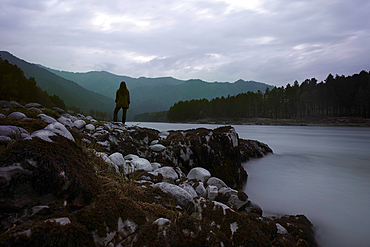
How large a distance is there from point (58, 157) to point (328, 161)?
38.8ft

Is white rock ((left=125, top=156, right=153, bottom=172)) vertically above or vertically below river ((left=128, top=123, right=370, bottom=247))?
above

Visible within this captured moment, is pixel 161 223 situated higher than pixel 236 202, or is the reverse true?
pixel 161 223

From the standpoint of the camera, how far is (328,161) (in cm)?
941

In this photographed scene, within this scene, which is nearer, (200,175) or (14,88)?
(200,175)

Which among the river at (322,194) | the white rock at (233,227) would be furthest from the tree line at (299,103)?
the white rock at (233,227)

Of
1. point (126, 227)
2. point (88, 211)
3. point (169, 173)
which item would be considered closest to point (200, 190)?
point (169, 173)

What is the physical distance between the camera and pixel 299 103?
67500 mm

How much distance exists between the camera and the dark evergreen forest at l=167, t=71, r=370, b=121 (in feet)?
184

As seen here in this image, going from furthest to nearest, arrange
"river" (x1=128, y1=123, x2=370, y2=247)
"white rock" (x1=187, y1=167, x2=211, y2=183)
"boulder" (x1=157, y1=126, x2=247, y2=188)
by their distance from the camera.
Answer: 1. "boulder" (x1=157, y1=126, x2=247, y2=188)
2. "white rock" (x1=187, y1=167, x2=211, y2=183)
3. "river" (x1=128, y1=123, x2=370, y2=247)

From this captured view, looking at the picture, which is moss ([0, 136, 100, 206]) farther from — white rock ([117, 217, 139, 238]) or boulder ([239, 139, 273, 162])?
boulder ([239, 139, 273, 162])

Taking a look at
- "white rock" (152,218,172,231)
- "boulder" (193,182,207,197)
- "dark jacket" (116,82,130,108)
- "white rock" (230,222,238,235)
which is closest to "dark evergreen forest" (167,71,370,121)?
"dark jacket" (116,82,130,108)

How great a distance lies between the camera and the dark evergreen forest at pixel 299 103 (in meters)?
56.1

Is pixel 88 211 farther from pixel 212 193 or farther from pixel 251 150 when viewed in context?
pixel 251 150

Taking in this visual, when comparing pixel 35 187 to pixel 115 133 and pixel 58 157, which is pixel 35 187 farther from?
pixel 115 133
